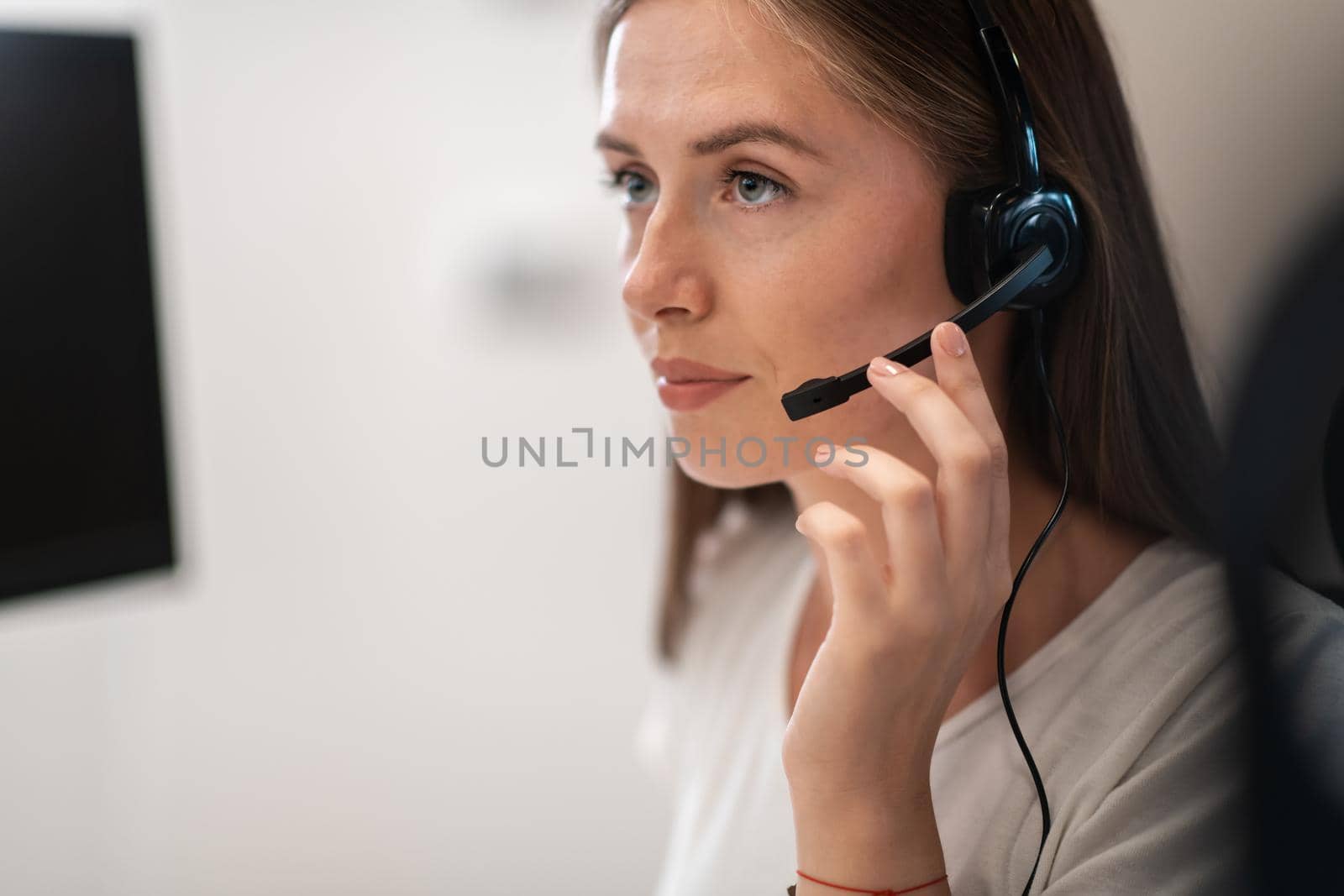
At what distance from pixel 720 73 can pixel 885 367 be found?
0.24 meters

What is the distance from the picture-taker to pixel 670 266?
71 cm

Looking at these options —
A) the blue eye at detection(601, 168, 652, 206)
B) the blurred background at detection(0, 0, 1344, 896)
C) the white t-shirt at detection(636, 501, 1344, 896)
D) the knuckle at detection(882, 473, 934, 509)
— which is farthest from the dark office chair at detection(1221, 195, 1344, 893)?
the blurred background at detection(0, 0, 1344, 896)

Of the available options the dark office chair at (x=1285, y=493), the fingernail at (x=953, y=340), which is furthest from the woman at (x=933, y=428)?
the dark office chair at (x=1285, y=493)

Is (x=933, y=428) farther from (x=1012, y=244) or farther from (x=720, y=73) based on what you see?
(x=720, y=73)

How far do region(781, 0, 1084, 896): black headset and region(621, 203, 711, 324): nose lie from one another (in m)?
0.12

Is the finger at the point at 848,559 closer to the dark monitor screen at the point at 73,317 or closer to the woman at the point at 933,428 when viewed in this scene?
the woman at the point at 933,428

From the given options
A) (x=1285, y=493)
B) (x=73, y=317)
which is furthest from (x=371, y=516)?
(x=1285, y=493)

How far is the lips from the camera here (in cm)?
75

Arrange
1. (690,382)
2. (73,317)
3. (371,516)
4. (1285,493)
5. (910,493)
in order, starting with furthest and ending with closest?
(371,516) < (73,317) < (690,382) < (910,493) < (1285,493)

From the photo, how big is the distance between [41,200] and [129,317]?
5.6 inches

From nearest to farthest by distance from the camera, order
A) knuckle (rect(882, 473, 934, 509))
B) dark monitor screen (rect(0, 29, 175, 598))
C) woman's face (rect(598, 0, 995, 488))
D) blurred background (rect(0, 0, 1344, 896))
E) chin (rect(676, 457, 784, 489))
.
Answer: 1. knuckle (rect(882, 473, 934, 509))
2. woman's face (rect(598, 0, 995, 488))
3. chin (rect(676, 457, 784, 489))
4. dark monitor screen (rect(0, 29, 175, 598))
5. blurred background (rect(0, 0, 1344, 896))

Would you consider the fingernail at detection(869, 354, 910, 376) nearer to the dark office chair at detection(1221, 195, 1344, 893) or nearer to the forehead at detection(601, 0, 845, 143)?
the forehead at detection(601, 0, 845, 143)

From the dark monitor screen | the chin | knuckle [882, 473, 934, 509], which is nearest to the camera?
knuckle [882, 473, 934, 509]

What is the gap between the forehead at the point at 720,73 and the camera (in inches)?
26.3
